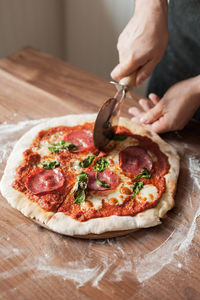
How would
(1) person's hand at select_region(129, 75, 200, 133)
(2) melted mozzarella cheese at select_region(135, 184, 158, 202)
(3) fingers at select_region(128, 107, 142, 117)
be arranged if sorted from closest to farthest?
(2) melted mozzarella cheese at select_region(135, 184, 158, 202)
(1) person's hand at select_region(129, 75, 200, 133)
(3) fingers at select_region(128, 107, 142, 117)

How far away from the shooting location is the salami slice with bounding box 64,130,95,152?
80.7 inches

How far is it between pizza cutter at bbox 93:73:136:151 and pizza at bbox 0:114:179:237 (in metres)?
0.06

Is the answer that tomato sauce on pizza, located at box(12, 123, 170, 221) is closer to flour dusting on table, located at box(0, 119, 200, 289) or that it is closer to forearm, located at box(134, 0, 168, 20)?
flour dusting on table, located at box(0, 119, 200, 289)

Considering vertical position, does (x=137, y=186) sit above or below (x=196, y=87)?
below

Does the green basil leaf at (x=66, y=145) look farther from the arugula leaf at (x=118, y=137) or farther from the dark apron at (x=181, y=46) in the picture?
the dark apron at (x=181, y=46)

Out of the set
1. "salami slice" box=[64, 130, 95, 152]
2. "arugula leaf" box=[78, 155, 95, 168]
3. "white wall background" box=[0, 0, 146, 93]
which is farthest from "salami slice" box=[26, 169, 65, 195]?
"white wall background" box=[0, 0, 146, 93]

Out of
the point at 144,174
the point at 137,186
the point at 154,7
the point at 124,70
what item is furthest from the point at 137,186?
the point at 154,7

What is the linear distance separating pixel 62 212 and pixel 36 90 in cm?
127

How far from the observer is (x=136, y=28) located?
2107mm

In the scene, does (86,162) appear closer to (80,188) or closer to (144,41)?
(80,188)

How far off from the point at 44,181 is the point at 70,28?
310 centimetres

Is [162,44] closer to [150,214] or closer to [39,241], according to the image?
[150,214]

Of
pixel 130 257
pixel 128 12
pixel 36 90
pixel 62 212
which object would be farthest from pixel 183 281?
pixel 128 12

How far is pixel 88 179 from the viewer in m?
1.84
